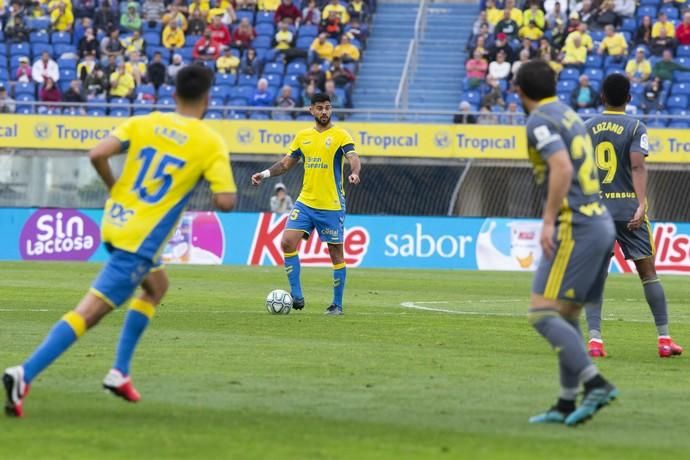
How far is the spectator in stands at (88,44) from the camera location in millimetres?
36469

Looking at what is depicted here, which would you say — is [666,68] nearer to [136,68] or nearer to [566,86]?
[566,86]

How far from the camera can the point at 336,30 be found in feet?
121

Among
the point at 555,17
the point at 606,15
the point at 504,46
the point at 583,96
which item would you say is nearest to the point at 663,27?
the point at 606,15

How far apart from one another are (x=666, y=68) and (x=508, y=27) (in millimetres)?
3978

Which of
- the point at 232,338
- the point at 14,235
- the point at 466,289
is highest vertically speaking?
the point at 232,338

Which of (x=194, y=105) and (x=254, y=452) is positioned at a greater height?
(x=194, y=105)

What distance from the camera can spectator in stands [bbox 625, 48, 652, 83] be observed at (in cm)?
3388

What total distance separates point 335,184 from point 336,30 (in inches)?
792

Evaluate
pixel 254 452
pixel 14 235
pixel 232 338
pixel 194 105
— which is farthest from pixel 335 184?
pixel 14 235

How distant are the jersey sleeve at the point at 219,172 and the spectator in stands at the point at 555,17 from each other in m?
28.0

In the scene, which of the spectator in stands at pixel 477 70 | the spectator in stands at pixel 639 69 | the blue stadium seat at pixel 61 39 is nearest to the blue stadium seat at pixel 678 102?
the spectator in stands at pixel 639 69

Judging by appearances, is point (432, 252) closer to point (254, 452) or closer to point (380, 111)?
point (380, 111)

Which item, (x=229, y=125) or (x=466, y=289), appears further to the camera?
(x=229, y=125)

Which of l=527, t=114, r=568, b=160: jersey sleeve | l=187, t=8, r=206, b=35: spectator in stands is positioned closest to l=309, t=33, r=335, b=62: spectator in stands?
l=187, t=8, r=206, b=35: spectator in stands
